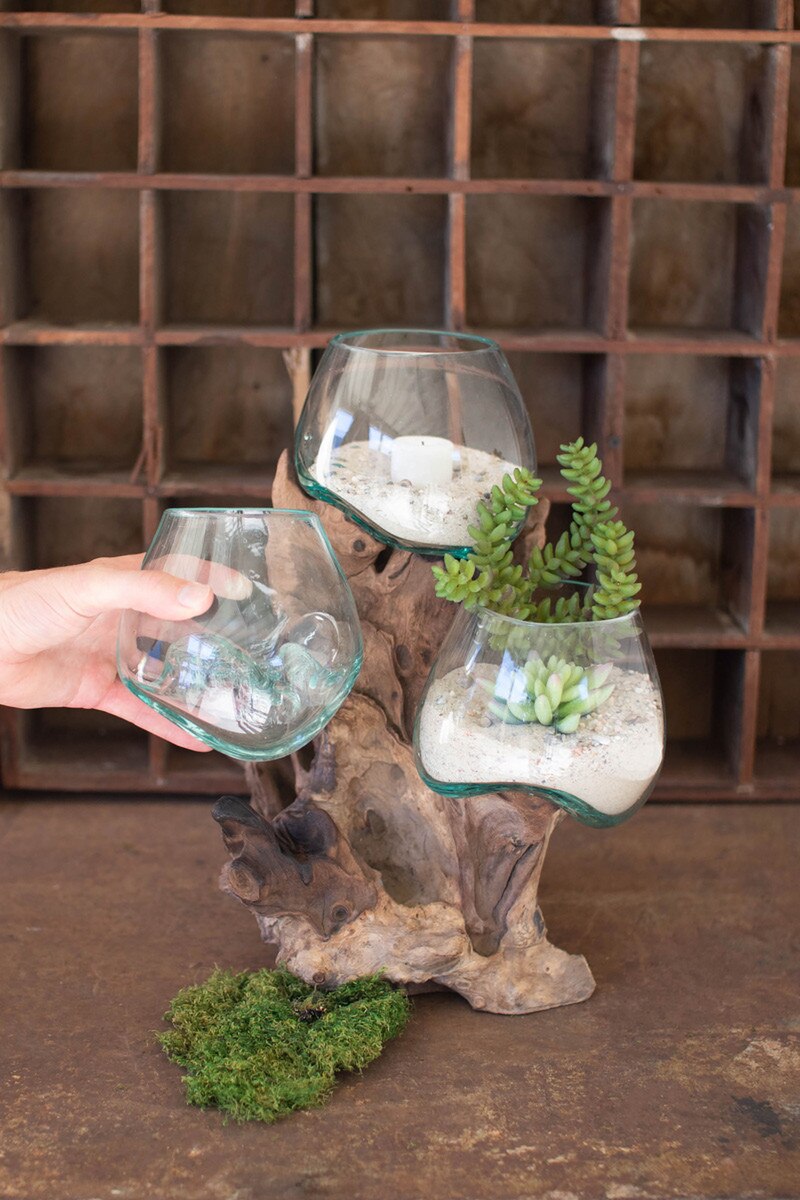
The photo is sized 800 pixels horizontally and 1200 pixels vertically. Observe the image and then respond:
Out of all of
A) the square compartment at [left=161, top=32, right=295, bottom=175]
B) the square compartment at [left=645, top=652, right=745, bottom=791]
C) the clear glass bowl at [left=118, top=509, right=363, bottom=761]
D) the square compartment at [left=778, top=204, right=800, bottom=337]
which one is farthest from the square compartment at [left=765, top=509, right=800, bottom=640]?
the clear glass bowl at [left=118, top=509, right=363, bottom=761]

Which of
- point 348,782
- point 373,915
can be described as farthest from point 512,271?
point 373,915

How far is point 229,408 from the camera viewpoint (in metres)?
1.88

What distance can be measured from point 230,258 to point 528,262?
1.37 feet

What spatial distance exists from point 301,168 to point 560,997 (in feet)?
3.36

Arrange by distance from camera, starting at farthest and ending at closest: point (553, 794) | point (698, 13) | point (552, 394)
Answer: point (552, 394), point (698, 13), point (553, 794)

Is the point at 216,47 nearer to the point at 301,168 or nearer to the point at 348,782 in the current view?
the point at 301,168

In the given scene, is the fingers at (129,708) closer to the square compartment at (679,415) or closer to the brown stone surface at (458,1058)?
the brown stone surface at (458,1058)

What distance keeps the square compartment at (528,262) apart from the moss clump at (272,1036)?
101 cm

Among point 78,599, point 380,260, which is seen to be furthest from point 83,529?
point 78,599

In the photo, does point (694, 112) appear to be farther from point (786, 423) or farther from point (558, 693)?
point (558, 693)

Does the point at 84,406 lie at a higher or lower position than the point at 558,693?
higher

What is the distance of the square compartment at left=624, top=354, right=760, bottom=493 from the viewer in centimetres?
188

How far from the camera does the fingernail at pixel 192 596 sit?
0.91 meters

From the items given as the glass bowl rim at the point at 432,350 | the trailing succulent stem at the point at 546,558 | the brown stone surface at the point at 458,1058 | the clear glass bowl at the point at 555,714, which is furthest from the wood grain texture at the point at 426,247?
the clear glass bowl at the point at 555,714
